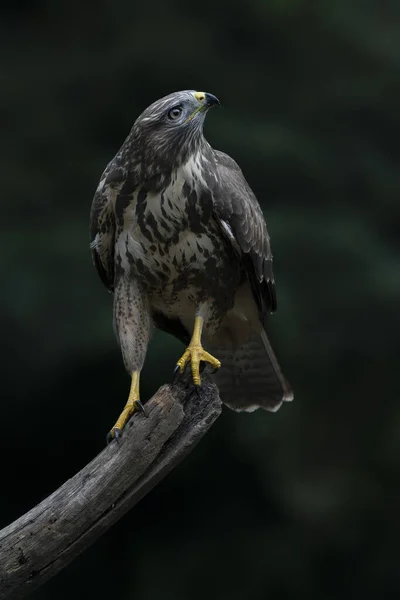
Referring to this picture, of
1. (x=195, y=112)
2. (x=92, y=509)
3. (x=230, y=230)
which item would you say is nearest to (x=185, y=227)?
(x=230, y=230)

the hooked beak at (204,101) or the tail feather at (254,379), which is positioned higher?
the hooked beak at (204,101)

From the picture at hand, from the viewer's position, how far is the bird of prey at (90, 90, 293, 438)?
320 cm

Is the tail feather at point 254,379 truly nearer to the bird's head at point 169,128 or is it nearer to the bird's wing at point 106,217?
the bird's wing at point 106,217

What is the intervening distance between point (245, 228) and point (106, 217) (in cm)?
48

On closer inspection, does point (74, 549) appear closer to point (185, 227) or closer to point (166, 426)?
point (166, 426)

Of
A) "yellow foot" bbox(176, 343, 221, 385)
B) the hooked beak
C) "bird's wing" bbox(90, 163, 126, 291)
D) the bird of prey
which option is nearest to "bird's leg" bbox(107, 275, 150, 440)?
the bird of prey

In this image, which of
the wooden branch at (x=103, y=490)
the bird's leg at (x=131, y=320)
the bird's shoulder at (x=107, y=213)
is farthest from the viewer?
the bird's leg at (x=131, y=320)

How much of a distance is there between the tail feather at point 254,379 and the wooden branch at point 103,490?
32.1 inches

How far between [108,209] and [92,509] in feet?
3.61

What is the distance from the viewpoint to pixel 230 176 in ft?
11.2

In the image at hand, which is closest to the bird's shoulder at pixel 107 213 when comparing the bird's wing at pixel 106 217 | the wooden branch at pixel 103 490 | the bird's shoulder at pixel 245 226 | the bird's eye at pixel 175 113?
the bird's wing at pixel 106 217

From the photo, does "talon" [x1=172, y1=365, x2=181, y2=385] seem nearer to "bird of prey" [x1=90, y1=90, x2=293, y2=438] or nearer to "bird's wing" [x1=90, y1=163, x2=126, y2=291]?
"bird of prey" [x1=90, y1=90, x2=293, y2=438]

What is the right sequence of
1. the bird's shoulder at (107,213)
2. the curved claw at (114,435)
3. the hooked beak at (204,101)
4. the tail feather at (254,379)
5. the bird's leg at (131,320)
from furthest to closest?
the tail feather at (254,379) → the bird's leg at (131,320) → the bird's shoulder at (107,213) → the hooked beak at (204,101) → the curved claw at (114,435)

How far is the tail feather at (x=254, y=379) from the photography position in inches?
149
